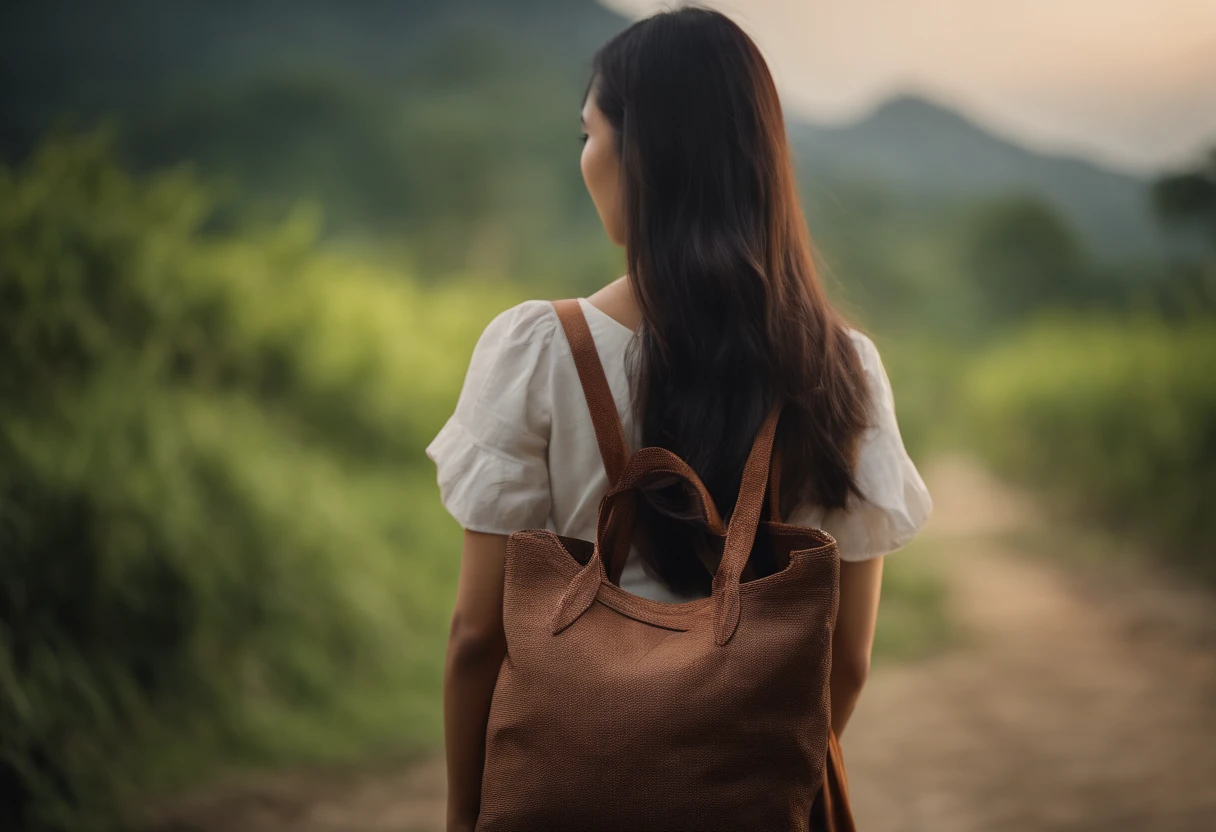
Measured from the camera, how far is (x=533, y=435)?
0.81 meters

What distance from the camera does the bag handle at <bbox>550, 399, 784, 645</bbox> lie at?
680 mm

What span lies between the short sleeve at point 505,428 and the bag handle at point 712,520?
0.34ft

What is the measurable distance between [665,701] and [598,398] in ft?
0.82

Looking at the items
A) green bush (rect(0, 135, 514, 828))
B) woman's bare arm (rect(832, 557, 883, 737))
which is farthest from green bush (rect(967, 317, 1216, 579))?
woman's bare arm (rect(832, 557, 883, 737))

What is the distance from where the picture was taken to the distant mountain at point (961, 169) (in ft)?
8.38

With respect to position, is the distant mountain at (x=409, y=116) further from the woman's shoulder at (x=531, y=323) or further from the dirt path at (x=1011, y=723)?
the woman's shoulder at (x=531, y=323)

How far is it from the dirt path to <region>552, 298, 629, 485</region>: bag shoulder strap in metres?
1.49

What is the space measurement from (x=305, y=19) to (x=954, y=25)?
2.03m

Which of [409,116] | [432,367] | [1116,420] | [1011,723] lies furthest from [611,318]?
[409,116]

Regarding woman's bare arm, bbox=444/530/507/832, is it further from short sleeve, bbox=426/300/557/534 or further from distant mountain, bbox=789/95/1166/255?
distant mountain, bbox=789/95/1166/255

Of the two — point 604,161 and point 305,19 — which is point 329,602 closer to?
point 604,161

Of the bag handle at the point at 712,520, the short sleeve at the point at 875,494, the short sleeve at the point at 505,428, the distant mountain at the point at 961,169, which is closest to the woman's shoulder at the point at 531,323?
the short sleeve at the point at 505,428

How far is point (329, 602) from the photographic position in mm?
2232

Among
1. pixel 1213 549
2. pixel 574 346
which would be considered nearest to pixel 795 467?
pixel 574 346
